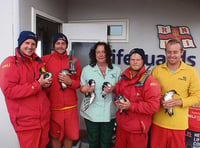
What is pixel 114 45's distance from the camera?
3090mm

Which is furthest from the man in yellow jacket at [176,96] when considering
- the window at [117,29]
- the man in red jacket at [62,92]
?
the window at [117,29]

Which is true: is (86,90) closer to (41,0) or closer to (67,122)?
(67,122)

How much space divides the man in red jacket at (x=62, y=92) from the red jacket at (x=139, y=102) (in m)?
0.59

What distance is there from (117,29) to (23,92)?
2.24 m

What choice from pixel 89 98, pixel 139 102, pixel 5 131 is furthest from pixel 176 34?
pixel 5 131

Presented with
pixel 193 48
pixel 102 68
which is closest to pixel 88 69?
pixel 102 68

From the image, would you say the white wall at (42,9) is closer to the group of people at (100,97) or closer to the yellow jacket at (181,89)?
the group of people at (100,97)

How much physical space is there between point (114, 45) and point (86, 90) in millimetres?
1581

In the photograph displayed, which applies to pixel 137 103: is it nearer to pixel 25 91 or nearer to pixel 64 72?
pixel 64 72

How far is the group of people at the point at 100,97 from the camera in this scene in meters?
1.45

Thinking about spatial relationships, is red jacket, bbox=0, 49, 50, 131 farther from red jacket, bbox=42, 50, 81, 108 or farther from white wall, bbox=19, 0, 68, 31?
white wall, bbox=19, 0, 68, 31

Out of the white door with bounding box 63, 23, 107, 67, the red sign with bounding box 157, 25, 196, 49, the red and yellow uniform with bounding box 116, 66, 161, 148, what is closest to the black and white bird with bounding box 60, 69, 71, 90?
the red and yellow uniform with bounding box 116, 66, 161, 148

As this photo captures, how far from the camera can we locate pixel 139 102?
1537mm

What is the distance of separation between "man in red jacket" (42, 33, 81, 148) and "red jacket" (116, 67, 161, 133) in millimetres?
595
